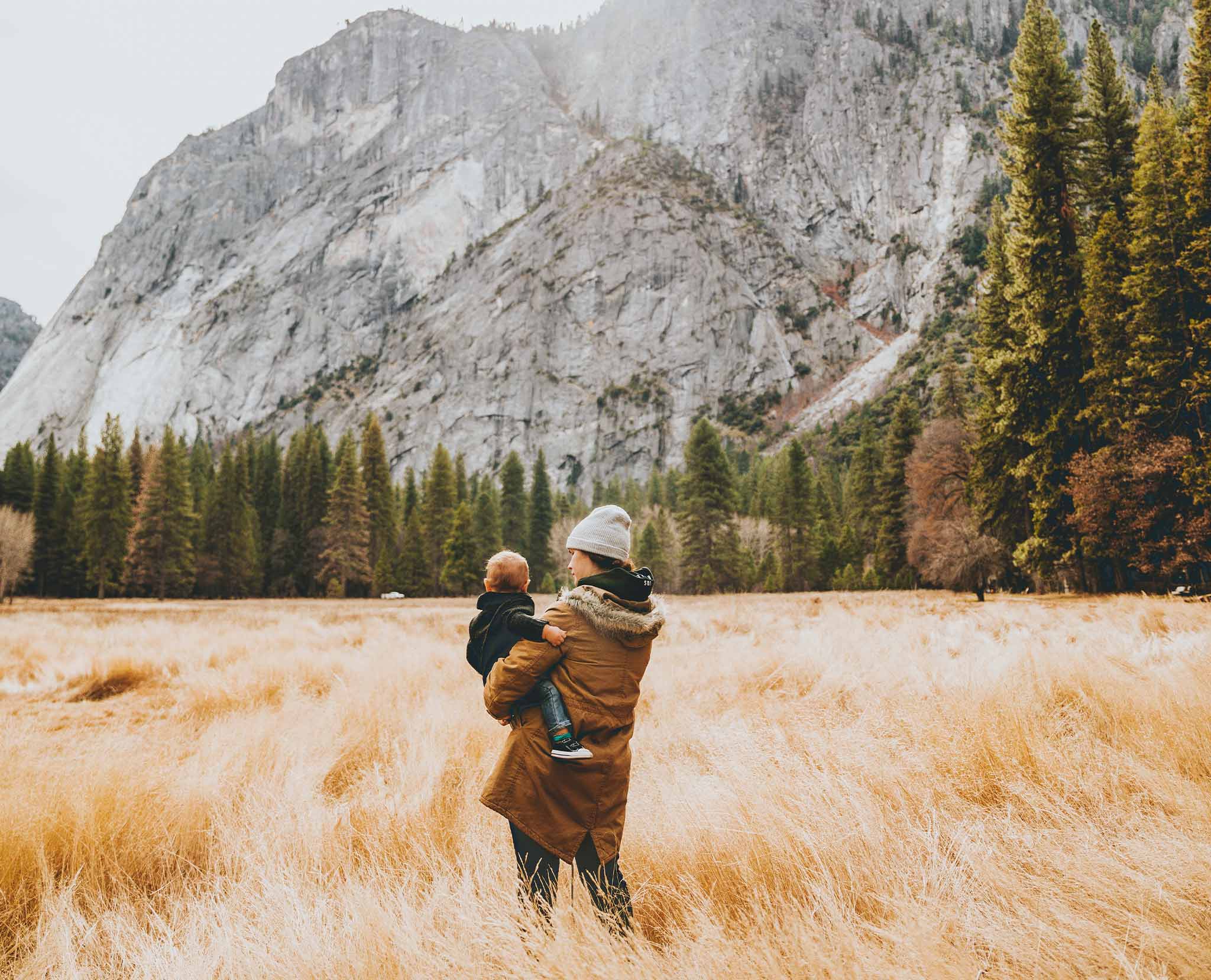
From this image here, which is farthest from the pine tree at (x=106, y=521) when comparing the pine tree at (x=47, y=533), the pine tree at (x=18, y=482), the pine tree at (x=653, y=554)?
the pine tree at (x=653, y=554)

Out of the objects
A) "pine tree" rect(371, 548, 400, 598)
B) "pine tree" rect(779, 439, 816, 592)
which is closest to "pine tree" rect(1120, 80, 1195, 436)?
"pine tree" rect(779, 439, 816, 592)

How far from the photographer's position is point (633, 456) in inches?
5202

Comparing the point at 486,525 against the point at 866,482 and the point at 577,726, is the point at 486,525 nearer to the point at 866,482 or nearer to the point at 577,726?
the point at 866,482

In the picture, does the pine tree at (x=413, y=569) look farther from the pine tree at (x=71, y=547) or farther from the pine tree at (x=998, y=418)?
the pine tree at (x=998, y=418)

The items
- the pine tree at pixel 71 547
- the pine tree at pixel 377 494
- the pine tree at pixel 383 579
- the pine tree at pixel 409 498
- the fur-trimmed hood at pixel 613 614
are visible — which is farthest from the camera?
the pine tree at pixel 409 498

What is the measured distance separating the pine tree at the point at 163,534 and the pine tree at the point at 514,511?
91.5ft

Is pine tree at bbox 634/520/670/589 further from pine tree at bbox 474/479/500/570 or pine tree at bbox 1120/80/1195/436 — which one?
pine tree at bbox 1120/80/1195/436

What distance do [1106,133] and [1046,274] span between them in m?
A: 5.10

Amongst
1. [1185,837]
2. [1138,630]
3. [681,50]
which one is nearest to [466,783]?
[1185,837]

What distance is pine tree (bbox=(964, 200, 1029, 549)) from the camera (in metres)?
20.4

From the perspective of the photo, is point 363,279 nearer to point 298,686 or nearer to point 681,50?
point 681,50

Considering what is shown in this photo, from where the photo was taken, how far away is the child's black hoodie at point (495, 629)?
263 centimetres

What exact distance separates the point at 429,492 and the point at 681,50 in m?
182

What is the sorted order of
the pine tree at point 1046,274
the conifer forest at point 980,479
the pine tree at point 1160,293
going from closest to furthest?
the pine tree at point 1160,293
the conifer forest at point 980,479
the pine tree at point 1046,274
